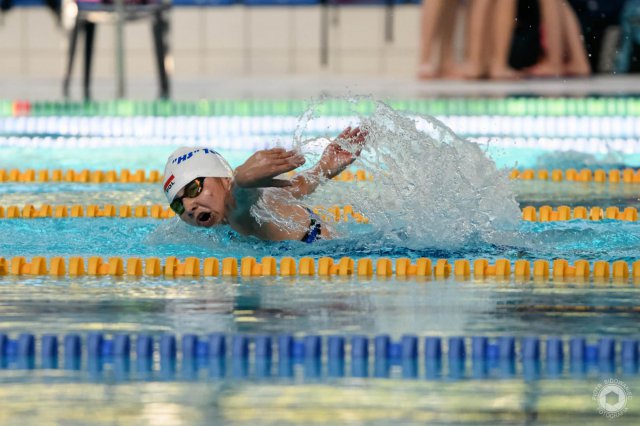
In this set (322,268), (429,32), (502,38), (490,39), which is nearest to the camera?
(322,268)

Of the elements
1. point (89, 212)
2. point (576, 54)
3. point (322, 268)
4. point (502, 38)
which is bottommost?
point (322, 268)

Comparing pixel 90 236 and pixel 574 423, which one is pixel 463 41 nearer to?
pixel 90 236

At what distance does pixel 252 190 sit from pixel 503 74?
8.45 metres

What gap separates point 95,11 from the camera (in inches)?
418

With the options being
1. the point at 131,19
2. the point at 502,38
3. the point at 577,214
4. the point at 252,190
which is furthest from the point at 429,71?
the point at 252,190

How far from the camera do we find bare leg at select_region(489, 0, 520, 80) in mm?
12273

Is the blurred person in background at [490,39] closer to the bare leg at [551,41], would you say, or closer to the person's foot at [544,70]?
the person's foot at [544,70]

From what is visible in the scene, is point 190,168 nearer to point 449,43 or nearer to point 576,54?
point 449,43

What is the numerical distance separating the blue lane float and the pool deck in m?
6.78

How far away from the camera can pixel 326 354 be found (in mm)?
3521

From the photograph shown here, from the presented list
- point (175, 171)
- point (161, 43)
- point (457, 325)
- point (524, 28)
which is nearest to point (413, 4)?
point (524, 28)

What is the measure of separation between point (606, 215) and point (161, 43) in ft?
18.4

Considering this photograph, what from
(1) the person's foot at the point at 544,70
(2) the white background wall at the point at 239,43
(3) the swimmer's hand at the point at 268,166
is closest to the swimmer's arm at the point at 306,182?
(3) the swimmer's hand at the point at 268,166

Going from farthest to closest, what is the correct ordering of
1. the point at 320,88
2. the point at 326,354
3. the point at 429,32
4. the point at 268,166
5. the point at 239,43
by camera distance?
the point at 239,43 < the point at 429,32 < the point at 320,88 < the point at 268,166 < the point at 326,354
